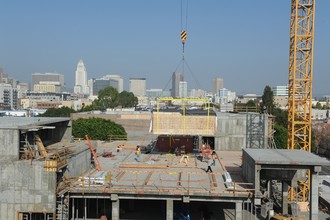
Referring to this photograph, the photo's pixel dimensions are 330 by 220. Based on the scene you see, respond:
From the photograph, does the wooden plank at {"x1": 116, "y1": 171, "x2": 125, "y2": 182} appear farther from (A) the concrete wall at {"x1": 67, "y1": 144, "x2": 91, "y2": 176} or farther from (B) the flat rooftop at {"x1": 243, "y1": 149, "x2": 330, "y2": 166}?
(B) the flat rooftop at {"x1": 243, "y1": 149, "x2": 330, "y2": 166}

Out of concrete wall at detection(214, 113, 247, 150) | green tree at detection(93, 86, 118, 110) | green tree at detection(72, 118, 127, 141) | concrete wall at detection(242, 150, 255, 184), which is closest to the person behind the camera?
concrete wall at detection(242, 150, 255, 184)

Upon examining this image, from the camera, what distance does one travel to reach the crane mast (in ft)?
126

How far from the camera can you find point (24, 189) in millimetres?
21531

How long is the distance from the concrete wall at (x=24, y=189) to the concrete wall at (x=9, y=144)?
34cm

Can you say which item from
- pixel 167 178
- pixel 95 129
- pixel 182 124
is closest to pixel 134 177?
pixel 167 178

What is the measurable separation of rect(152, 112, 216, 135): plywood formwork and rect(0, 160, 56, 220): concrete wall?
12985mm

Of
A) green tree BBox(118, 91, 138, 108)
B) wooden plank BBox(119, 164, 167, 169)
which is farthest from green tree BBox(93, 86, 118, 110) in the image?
wooden plank BBox(119, 164, 167, 169)

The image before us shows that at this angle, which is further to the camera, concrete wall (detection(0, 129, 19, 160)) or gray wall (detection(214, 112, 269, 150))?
gray wall (detection(214, 112, 269, 150))

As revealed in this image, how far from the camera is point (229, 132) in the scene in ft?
130

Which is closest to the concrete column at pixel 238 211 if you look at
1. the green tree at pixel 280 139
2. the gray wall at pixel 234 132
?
the gray wall at pixel 234 132

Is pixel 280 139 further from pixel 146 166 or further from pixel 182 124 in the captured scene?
pixel 146 166

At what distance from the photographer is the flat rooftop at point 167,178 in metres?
21.8

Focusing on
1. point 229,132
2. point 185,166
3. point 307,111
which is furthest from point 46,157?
point 307,111

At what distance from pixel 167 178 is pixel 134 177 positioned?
2264 mm
